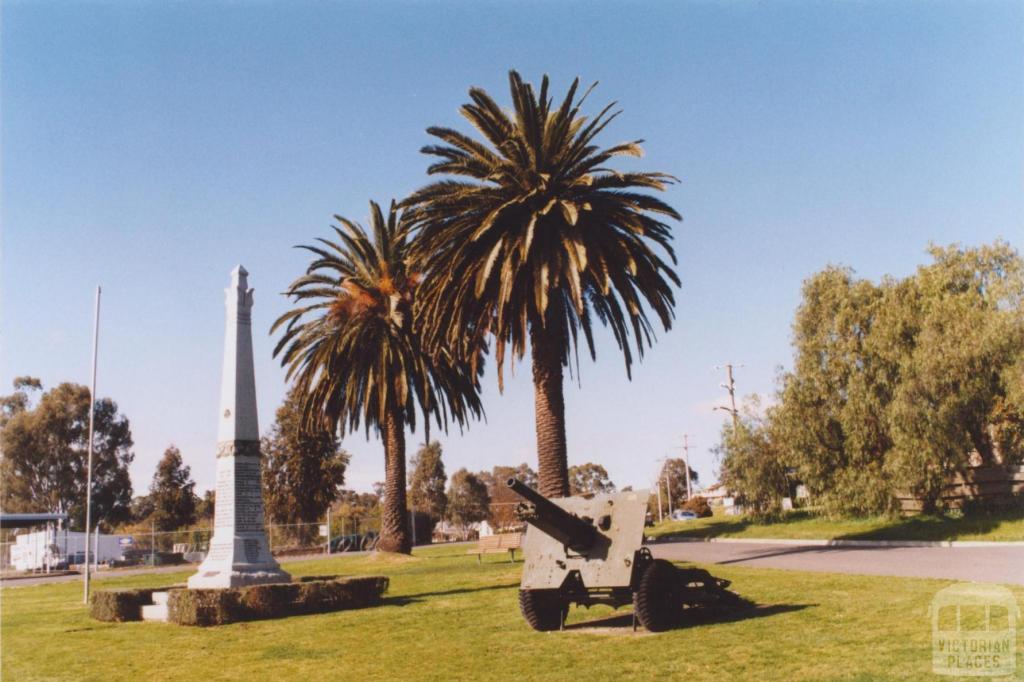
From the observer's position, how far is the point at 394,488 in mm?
29422

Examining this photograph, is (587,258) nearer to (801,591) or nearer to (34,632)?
(801,591)

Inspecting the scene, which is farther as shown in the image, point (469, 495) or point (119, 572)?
point (469, 495)

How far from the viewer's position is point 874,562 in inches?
686

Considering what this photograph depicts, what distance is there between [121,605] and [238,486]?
Answer: 9.91 ft

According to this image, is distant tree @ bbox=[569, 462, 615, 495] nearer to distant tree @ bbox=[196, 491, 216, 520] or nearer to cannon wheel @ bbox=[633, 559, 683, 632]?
distant tree @ bbox=[196, 491, 216, 520]

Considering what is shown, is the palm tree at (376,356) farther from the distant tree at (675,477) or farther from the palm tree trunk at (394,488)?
the distant tree at (675,477)

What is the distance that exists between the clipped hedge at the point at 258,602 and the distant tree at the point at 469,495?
248 ft

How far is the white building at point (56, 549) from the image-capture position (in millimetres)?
45594

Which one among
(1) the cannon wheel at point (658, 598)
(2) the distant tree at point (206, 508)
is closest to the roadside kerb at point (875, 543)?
(1) the cannon wheel at point (658, 598)

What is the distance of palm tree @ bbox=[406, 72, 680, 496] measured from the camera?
62.7 ft

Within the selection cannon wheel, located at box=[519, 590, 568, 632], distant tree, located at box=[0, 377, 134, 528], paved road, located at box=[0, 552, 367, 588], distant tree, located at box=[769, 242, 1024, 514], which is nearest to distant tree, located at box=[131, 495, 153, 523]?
distant tree, located at box=[0, 377, 134, 528]

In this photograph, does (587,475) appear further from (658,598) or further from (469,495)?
(658,598)

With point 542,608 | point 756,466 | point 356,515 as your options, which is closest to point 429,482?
point 356,515

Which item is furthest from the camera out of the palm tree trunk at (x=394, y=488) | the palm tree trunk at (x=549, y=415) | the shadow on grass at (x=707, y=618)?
the palm tree trunk at (x=394, y=488)
